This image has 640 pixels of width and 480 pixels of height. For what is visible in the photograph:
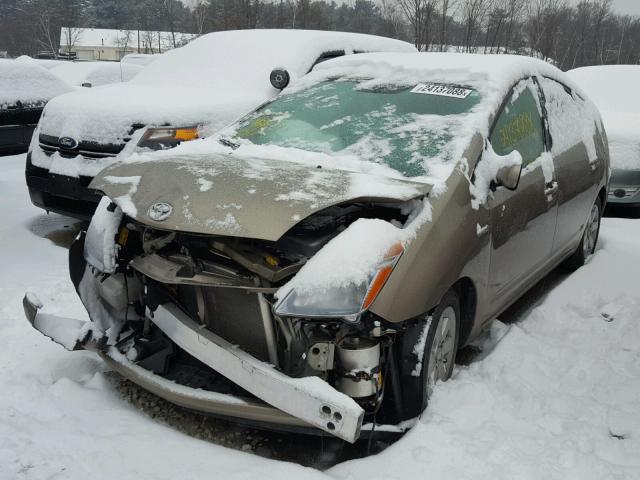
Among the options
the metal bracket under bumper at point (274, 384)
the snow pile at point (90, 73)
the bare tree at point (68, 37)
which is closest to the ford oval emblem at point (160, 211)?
the metal bracket under bumper at point (274, 384)

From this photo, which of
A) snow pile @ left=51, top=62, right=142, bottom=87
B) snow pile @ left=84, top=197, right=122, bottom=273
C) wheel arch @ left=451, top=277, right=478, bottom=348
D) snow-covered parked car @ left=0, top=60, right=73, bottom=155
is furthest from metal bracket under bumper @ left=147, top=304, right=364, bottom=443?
snow pile @ left=51, top=62, right=142, bottom=87

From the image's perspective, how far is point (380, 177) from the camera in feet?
9.41

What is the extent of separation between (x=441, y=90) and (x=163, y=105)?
268 cm

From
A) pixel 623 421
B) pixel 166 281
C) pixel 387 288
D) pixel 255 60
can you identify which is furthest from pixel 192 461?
pixel 255 60

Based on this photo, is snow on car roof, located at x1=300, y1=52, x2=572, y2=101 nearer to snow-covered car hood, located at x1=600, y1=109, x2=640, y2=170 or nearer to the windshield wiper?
the windshield wiper

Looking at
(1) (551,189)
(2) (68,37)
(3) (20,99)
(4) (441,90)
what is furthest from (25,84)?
(2) (68,37)

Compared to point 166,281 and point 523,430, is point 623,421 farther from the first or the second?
point 166,281

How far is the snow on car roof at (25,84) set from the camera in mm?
8109

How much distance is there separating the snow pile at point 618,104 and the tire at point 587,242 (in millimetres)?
2164

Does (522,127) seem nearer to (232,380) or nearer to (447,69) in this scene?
(447,69)

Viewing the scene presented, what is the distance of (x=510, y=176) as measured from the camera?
3.08m

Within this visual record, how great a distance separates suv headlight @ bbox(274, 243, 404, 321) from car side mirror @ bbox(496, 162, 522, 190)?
1120 mm

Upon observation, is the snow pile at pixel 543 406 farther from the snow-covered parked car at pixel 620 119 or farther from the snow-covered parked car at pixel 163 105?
the snow-covered parked car at pixel 620 119

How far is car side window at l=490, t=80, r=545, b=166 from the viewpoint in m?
3.37
